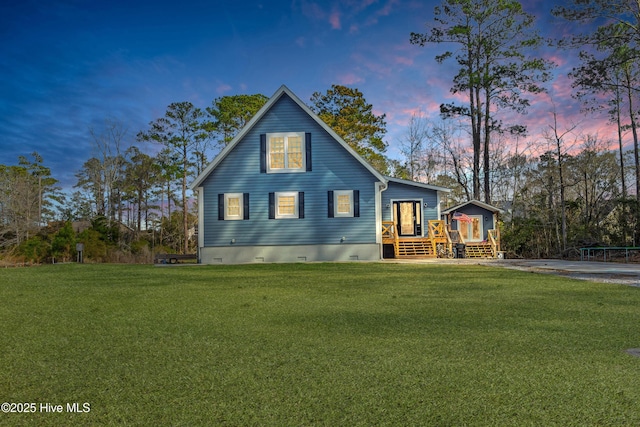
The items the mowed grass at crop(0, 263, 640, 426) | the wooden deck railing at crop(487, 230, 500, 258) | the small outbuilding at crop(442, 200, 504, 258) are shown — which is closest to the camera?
the mowed grass at crop(0, 263, 640, 426)

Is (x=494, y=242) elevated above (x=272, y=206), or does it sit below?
below

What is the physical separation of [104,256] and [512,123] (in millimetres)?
27616

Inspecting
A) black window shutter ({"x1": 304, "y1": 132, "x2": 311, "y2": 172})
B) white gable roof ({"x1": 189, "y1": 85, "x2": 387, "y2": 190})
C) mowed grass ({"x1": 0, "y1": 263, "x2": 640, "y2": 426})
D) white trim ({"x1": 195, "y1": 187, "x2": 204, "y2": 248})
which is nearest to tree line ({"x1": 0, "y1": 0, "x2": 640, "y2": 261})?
white trim ({"x1": 195, "y1": 187, "x2": 204, "y2": 248})

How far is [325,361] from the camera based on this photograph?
3307mm

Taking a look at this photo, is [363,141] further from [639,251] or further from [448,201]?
[639,251]

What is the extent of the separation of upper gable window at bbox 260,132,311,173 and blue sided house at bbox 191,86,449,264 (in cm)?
5

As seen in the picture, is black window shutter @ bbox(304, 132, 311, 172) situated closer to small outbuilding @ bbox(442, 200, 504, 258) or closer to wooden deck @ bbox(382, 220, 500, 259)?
wooden deck @ bbox(382, 220, 500, 259)

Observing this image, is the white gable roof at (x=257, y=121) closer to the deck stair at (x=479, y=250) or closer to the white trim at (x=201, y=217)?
the white trim at (x=201, y=217)

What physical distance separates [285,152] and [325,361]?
16.1m

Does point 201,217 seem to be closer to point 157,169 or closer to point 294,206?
point 294,206

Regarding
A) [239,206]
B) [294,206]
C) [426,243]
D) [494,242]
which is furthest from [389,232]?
[239,206]

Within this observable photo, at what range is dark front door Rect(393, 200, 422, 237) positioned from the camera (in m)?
21.5

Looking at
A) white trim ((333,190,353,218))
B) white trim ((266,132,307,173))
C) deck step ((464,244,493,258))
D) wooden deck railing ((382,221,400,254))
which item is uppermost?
white trim ((266,132,307,173))

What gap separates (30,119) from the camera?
2728 centimetres
